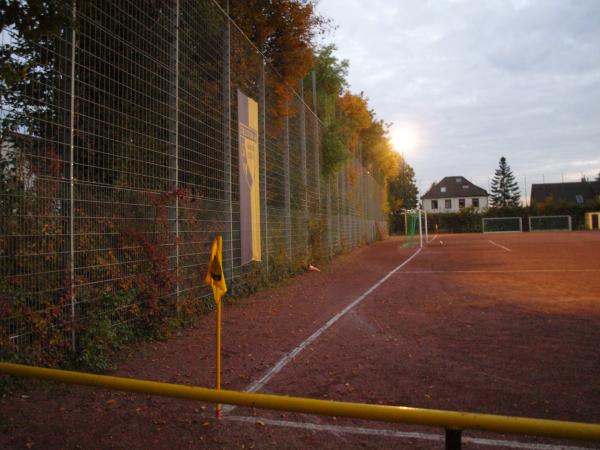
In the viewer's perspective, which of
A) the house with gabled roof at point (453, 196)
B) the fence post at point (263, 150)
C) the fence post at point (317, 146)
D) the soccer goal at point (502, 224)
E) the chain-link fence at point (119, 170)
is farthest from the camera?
the house with gabled roof at point (453, 196)

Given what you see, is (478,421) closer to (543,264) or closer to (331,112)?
(543,264)

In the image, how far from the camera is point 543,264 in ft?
53.0

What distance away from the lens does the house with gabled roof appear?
307 ft

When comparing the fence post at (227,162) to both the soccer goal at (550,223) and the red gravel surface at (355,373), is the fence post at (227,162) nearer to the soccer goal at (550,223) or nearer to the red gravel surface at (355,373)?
the red gravel surface at (355,373)

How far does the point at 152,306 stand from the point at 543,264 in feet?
46.2

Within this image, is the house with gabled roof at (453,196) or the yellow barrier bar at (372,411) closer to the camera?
the yellow barrier bar at (372,411)

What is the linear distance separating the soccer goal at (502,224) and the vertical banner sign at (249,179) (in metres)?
54.0

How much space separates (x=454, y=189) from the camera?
96062 mm

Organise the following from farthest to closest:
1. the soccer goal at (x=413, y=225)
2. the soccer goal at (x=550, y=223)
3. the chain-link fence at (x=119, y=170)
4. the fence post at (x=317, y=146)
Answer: the soccer goal at (x=550, y=223) → the soccer goal at (x=413, y=225) → the fence post at (x=317, y=146) → the chain-link fence at (x=119, y=170)

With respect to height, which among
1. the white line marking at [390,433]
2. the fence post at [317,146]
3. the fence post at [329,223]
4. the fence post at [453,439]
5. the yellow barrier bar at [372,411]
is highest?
the fence post at [317,146]

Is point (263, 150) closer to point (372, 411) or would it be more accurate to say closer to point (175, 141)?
point (175, 141)

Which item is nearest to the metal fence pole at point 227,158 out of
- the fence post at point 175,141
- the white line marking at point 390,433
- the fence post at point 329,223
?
the fence post at point 175,141

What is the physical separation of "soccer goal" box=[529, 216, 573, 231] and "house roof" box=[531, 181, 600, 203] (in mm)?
31321

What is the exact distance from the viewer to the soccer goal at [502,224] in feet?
193
